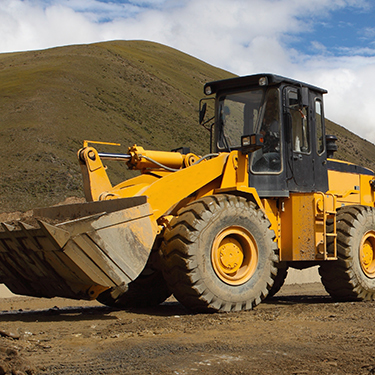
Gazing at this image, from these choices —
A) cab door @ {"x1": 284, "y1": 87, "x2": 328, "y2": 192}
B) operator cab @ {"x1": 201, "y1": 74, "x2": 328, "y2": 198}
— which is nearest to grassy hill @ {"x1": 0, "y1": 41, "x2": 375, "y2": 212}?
operator cab @ {"x1": 201, "y1": 74, "x2": 328, "y2": 198}

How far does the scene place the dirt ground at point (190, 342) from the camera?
4285mm

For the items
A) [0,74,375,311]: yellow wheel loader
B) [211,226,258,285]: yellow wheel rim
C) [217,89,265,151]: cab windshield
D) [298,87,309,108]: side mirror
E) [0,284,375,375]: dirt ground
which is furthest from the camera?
[217,89,265,151]: cab windshield

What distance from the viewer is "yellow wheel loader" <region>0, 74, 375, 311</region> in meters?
6.27

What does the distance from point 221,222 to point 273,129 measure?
208cm

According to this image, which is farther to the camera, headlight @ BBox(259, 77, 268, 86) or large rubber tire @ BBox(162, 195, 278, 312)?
headlight @ BBox(259, 77, 268, 86)

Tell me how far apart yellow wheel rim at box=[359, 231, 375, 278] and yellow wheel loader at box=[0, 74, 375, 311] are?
3 cm

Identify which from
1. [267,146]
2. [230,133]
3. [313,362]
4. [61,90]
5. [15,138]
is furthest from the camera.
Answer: [61,90]

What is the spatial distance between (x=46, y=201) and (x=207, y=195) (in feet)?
97.1

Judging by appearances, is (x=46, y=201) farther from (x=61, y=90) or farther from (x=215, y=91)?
(x=215, y=91)

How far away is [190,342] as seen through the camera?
5.20 meters

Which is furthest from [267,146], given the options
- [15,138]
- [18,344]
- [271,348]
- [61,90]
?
[61,90]

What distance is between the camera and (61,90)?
54.4 meters

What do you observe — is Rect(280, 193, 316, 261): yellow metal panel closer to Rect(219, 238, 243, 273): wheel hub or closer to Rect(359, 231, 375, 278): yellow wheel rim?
Rect(359, 231, 375, 278): yellow wheel rim

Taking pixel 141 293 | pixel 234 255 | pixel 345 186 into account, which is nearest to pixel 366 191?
pixel 345 186
